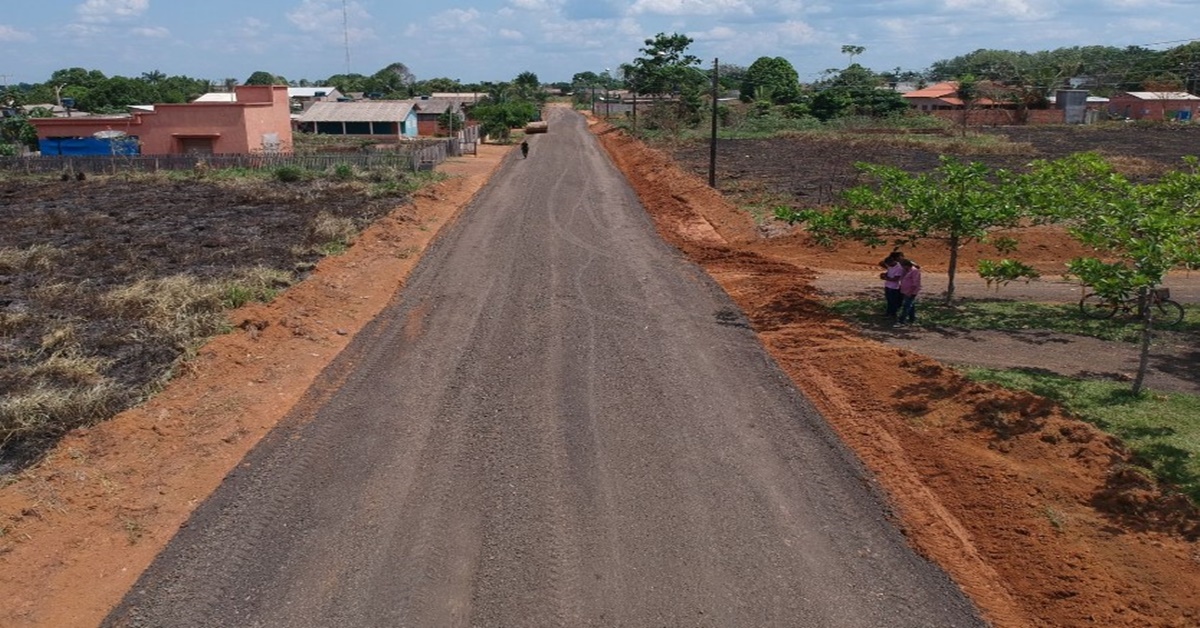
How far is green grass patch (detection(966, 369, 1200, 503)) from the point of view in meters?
9.39

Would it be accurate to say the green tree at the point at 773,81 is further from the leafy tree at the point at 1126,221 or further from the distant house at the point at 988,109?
the leafy tree at the point at 1126,221

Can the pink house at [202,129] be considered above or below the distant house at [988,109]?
below

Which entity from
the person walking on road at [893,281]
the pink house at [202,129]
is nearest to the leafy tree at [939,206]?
the person walking on road at [893,281]

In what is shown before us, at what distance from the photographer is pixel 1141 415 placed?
1081 centimetres

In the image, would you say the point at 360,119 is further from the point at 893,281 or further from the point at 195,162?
the point at 893,281

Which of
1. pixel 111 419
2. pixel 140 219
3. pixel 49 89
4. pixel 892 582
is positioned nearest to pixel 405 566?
pixel 892 582

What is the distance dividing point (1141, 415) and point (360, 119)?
73313 millimetres

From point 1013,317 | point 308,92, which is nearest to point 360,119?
point 308,92

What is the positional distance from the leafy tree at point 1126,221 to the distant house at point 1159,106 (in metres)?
90.5

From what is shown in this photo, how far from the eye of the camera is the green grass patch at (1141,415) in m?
9.39

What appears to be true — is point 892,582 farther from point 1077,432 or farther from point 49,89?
point 49,89

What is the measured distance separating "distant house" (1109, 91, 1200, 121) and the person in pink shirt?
296 ft

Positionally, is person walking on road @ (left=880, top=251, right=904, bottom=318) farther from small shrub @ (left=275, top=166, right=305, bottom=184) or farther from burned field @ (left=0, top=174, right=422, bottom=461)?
small shrub @ (left=275, top=166, right=305, bottom=184)

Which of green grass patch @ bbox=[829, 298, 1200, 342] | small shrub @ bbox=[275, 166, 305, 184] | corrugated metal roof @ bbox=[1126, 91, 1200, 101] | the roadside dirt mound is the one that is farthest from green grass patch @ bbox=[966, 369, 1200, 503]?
corrugated metal roof @ bbox=[1126, 91, 1200, 101]
